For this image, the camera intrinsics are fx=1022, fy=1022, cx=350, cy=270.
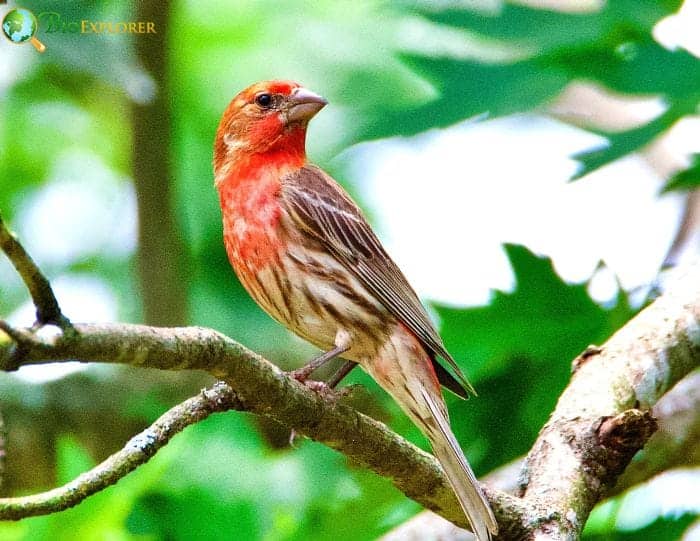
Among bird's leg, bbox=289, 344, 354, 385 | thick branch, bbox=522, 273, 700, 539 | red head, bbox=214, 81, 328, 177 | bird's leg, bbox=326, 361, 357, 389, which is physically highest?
red head, bbox=214, 81, 328, 177

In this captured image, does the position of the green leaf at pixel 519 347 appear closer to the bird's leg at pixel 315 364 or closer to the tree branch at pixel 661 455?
the tree branch at pixel 661 455

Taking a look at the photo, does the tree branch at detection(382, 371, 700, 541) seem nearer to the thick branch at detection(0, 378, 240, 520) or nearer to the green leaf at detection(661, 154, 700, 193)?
the green leaf at detection(661, 154, 700, 193)

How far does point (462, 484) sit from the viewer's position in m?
3.46

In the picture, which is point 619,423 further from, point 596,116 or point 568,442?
point 596,116

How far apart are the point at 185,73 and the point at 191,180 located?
0.83 metres

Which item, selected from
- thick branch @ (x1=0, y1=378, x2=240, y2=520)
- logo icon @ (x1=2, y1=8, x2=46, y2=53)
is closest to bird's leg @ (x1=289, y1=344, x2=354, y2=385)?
thick branch @ (x1=0, y1=378, x2=240, y2=520)

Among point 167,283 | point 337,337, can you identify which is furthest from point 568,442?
point 167,283

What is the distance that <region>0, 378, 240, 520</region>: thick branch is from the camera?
2.75 meters

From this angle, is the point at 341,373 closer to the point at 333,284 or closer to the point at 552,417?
the point at 333,284

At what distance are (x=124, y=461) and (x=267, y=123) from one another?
2.55m

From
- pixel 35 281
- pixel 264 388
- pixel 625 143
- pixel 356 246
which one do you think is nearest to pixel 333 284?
pixel 356 246

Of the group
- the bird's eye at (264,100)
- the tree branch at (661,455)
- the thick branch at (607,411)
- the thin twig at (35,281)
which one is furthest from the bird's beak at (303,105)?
the thin twig at (35,281)

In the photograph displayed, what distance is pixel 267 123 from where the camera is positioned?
5.06 metres

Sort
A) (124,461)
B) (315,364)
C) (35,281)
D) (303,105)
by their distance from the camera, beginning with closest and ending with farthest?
(35,281)
(124,461)
(315,364)
(303,105)
